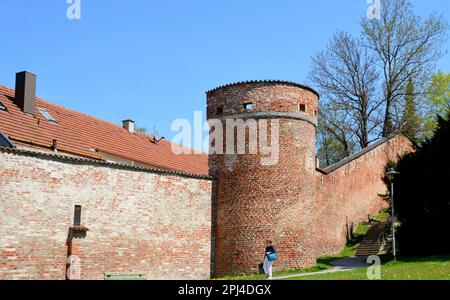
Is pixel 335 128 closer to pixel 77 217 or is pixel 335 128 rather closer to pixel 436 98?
pixel 436 98

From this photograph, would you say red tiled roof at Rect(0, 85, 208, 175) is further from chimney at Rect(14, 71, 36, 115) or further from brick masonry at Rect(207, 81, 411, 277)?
brick masonry at Rect(207, 81, 411, 277)

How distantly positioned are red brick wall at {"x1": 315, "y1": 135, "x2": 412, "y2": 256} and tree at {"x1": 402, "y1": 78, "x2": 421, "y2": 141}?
0.60m

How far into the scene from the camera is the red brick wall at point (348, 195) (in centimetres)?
2327

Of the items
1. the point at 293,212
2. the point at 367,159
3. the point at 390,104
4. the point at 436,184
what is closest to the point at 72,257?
the point at 293,212

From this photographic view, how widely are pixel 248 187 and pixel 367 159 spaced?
505 inches

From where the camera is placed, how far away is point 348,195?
86.2 feet

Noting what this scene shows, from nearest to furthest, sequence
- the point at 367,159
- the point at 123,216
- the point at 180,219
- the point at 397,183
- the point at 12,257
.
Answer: the point at 12,257 < the point at 123,216 < the point at 180,219 < the point at 397,183 < the point at 367,159

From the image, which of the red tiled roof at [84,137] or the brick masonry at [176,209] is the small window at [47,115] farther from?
the brick masonry at [176,209]

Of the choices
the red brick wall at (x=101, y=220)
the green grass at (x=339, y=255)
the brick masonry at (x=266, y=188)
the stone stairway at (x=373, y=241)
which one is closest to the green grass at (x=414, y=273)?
the green grass at (x=339, y=255)

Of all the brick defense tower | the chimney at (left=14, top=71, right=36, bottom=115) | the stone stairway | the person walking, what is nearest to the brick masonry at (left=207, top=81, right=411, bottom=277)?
the brick defense tower

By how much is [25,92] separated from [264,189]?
998 centimetres

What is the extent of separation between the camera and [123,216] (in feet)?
50.3

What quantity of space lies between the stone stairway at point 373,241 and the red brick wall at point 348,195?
40.2 inches
